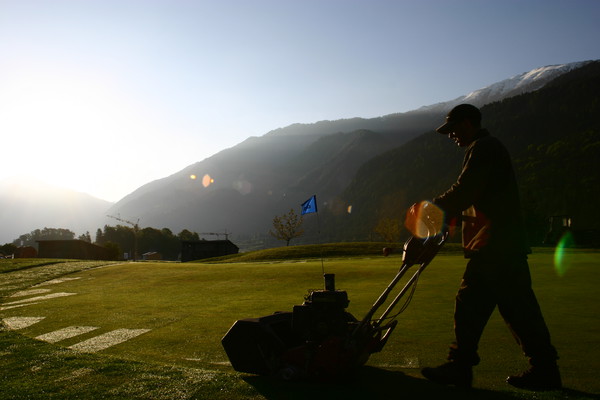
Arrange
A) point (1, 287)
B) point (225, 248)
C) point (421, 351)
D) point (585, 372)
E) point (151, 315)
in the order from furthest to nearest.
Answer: point (225, 248), point (1, 287), point (151, 315), point (421, 351), point (585, 372)

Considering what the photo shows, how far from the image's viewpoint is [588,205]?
474ft

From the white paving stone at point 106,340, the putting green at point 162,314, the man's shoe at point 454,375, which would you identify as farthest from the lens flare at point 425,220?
the white paving stone at point 106,340

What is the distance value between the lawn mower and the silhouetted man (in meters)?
0.41

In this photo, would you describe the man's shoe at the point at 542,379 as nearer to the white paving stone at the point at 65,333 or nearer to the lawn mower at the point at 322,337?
the lawn mower at the point at 322,337

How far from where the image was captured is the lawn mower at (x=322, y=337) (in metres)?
4.48

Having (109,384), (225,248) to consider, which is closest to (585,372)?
(109,384)

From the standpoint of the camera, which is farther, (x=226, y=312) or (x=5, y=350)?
(x=226, y=312)

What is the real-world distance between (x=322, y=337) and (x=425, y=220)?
1584 millimetres

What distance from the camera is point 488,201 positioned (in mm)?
4469

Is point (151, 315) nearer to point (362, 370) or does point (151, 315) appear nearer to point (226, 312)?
point (226, 312)

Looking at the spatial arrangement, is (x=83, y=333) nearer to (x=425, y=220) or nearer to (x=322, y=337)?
(x=322, y=337)

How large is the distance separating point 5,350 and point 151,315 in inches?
139

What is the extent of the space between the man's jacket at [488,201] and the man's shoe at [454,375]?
109 cm

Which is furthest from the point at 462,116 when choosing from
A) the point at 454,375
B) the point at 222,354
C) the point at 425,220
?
the point at 222,354
